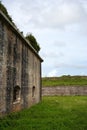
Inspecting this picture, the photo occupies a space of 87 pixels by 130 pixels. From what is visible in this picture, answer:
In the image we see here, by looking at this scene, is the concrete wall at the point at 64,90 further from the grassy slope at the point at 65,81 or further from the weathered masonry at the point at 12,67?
the weathered masonry at the point at 12,67

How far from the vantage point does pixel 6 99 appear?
1195 cm

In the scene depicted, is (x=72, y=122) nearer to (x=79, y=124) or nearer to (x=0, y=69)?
(x=79, y=124)

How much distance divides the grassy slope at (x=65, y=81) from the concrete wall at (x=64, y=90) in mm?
650

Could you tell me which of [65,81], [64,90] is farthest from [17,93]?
[65,81]

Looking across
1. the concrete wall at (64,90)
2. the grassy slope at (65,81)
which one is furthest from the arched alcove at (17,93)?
the grassy slope at (65,81)

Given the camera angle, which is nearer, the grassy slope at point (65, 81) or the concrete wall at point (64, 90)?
the concrete wall at point (64, 90)

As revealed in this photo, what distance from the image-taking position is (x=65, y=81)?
39500mm

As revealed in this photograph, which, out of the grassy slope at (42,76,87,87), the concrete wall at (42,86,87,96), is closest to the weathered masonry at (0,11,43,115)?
the concrete wall at (42,86,87,96)

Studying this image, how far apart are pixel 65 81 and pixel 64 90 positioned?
11.8 feet

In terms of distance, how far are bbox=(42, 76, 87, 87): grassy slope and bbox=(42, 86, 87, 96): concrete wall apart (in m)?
0.65

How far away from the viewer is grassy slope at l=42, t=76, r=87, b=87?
36938mm

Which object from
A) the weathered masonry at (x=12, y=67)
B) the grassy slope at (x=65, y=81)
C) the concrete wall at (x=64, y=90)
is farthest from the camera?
the grassy slope at (x=65, y=81)

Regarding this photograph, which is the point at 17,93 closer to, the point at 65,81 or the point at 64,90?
the point at 64,90

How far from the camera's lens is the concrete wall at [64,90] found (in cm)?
3550
